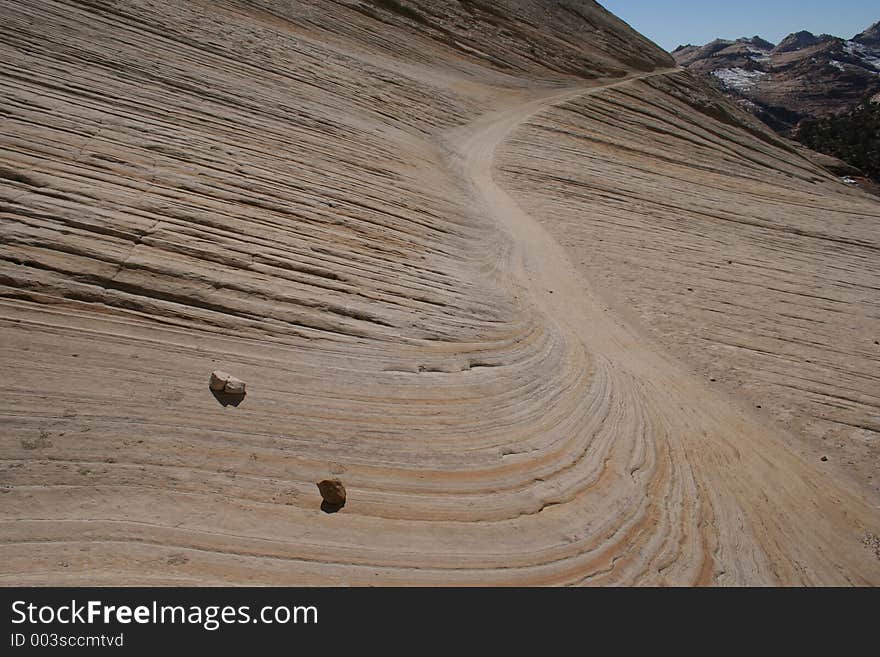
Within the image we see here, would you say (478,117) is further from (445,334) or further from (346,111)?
(445,334)

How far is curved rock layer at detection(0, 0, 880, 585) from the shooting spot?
135 inches

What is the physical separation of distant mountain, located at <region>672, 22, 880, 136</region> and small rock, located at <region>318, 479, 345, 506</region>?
63.5 m

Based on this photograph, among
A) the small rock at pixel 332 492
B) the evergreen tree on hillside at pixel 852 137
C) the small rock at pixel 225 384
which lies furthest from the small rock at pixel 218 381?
the evergreen tree on hillside at pixel 852 137

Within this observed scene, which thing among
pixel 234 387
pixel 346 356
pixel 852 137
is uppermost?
pixel 852 137

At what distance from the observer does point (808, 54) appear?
70.2 metres

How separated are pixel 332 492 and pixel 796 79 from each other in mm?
81860

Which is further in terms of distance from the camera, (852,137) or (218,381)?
(852,137)

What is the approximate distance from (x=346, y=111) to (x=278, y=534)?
1140 cm

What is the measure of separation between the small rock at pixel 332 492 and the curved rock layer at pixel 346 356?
0.09 m

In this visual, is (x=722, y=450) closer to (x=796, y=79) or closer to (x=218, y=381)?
(x=218, y=381)

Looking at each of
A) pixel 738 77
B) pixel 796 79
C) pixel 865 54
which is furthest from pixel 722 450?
pixel 865 54

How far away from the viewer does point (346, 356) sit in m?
5.05

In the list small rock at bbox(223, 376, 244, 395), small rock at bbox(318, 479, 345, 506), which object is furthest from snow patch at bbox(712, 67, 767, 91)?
small rock at bbox(318, 479, 345, 506)

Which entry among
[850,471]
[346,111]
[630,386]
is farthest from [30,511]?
[346,111]
